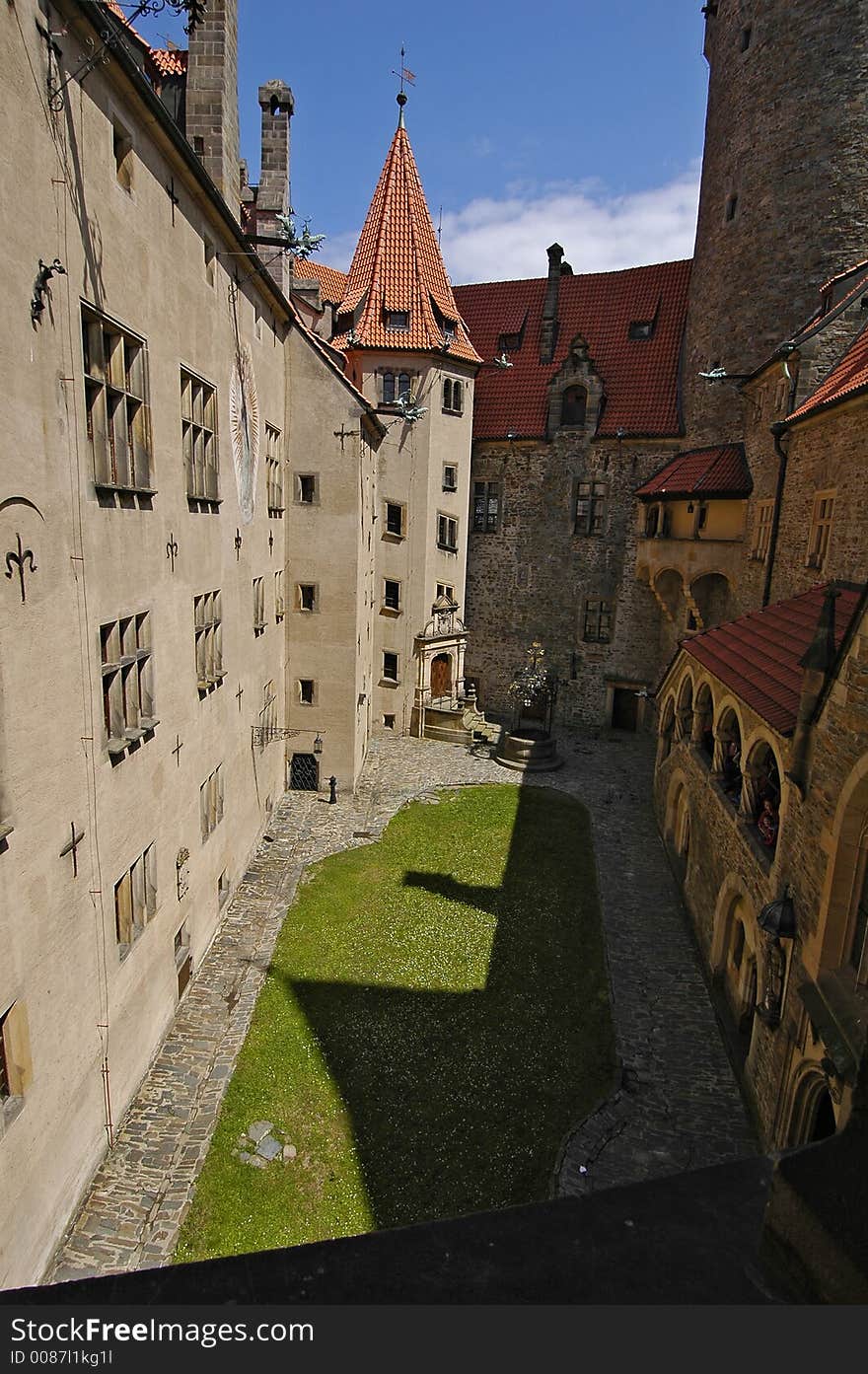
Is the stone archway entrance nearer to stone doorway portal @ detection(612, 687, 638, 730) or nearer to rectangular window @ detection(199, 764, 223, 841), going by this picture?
stone doorway portal @ detection(612, 687, 638, 730)

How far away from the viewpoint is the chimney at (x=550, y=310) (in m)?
31.8

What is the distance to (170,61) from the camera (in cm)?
1627

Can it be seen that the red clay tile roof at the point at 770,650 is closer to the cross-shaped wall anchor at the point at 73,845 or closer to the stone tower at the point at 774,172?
the cross-shaped wall anchor at the point at 73,845

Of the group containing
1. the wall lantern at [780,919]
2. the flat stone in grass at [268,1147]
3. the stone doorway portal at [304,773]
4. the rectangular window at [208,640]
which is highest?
the rectangular window at [208,640]

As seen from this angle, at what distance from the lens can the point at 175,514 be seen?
1149 centimetres

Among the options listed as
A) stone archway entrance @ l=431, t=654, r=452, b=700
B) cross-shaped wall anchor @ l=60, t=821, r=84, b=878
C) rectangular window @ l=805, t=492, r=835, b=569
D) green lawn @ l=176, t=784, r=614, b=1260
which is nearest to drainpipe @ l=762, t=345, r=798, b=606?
rectangular window @ l=805, t=492, r=835, b=569

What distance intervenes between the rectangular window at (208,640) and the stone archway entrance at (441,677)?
1593 cm

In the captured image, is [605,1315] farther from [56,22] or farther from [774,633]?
[774,633]

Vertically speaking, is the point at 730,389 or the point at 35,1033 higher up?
the point at 730,389

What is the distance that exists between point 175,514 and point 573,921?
1074cm

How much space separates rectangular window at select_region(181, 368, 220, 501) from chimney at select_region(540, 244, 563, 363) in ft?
72.1

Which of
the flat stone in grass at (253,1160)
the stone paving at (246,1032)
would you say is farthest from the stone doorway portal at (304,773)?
the flat stone in grass at (253,1160)

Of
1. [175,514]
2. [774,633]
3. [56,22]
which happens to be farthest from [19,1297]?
[774,633]

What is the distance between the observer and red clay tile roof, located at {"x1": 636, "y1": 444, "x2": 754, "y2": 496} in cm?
2361
